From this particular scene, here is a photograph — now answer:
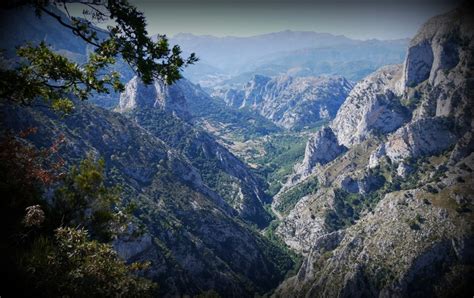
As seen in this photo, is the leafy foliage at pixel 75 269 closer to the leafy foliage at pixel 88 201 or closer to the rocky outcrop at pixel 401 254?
the leafy foliage at pixel 88 201

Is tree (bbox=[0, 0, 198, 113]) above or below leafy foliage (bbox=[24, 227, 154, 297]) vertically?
above

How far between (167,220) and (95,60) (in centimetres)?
14393

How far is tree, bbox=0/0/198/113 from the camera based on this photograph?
1534 cm

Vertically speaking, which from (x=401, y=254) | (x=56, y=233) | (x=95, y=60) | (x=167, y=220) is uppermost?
(x=95, y=60)

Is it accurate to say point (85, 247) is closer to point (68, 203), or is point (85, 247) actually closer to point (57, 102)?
point (68, 203)

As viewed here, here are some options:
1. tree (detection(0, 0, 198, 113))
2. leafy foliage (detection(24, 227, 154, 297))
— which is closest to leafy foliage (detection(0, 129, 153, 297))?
leafy foliage (detection(24, 227, 154, 297))

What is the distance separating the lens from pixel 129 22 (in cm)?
1579

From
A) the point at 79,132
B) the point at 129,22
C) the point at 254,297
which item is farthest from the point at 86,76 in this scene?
the point at 79,132

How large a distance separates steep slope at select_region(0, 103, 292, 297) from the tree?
106 m

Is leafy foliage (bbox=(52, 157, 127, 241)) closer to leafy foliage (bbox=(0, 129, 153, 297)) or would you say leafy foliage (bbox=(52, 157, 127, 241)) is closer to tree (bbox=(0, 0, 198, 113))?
leafy foliage (bbox=(0, 129, 153, 297))

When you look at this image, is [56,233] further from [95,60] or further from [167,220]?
[167,220]

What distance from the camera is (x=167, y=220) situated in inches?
6048

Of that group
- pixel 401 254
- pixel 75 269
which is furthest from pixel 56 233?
pixel 401 254

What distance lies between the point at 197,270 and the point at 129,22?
141 metres
